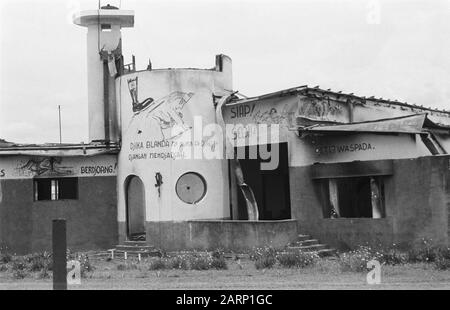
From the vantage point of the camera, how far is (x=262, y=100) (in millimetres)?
21938

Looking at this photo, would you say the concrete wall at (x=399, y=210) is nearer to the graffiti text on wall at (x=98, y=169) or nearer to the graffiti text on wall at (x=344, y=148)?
the graffiti text on wall at (x=344, y=148)

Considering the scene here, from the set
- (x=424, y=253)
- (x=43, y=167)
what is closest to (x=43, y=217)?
(x=43, y=167)

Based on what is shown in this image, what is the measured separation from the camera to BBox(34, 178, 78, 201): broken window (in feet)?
79.7

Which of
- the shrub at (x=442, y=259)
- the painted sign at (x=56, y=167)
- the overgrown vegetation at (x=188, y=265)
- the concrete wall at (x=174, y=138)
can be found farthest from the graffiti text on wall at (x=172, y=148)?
the shrub at (x=442, y=259)

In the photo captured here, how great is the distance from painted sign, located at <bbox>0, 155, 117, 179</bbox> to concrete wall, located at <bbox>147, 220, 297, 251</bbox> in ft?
9.97

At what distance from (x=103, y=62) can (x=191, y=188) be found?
19.9ft

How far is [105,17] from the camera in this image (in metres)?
26.5

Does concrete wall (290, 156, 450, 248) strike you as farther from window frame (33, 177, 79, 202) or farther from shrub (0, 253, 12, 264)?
shrub (0, 253, 12, 264)

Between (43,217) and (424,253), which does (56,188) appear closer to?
(43,217)

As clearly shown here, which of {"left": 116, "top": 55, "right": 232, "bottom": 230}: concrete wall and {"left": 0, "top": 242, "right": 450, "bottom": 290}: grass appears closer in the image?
{"left": 0, "top": 242, "right": 450, "bottom": 290}: grass

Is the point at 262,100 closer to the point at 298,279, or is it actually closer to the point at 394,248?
the point at 394,248

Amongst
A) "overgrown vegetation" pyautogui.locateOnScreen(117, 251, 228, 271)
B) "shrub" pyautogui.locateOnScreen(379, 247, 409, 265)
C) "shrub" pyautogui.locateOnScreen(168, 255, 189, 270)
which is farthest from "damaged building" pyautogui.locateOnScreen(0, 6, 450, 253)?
"shrub" pyautogui.locateOnScreen(168, 255, 189, 270)

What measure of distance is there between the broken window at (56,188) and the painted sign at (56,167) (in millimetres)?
331
